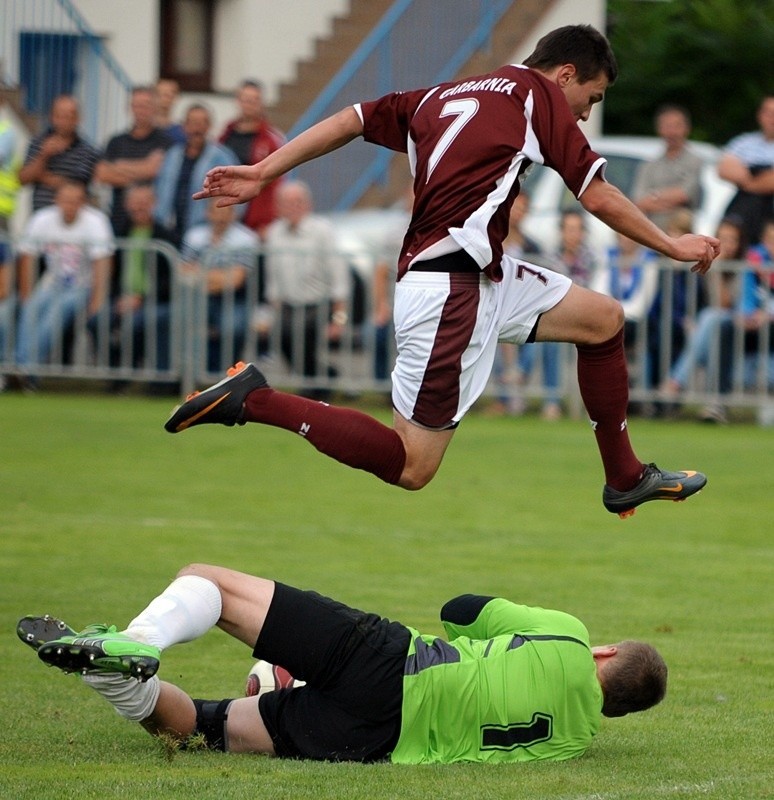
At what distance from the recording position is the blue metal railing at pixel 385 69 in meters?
22.6

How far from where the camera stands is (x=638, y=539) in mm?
10578

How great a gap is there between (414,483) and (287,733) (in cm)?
140

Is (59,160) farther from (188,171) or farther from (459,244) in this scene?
(459,244)

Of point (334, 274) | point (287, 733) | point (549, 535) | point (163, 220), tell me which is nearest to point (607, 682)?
point (287, 733)

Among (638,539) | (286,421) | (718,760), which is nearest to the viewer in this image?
(718,760)

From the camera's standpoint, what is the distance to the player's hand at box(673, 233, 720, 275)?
6.72 meters

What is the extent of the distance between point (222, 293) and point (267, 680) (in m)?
10.2

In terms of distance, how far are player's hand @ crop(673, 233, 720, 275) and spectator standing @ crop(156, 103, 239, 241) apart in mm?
10380

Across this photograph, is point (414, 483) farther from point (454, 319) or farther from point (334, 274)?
point (334, 274)

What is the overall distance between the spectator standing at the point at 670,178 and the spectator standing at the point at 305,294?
2.89 metres

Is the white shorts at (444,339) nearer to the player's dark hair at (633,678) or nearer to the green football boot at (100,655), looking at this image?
the player's dark hair at (633,678)

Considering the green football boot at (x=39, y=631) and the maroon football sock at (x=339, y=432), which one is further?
the maroon football sock at (x=339, y=432)

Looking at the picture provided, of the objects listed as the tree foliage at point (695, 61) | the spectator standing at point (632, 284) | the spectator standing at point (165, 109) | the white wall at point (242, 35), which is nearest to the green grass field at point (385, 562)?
the spectator standing at point (632, 284)

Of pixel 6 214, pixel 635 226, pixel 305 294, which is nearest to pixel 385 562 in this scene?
pixel 635 226
